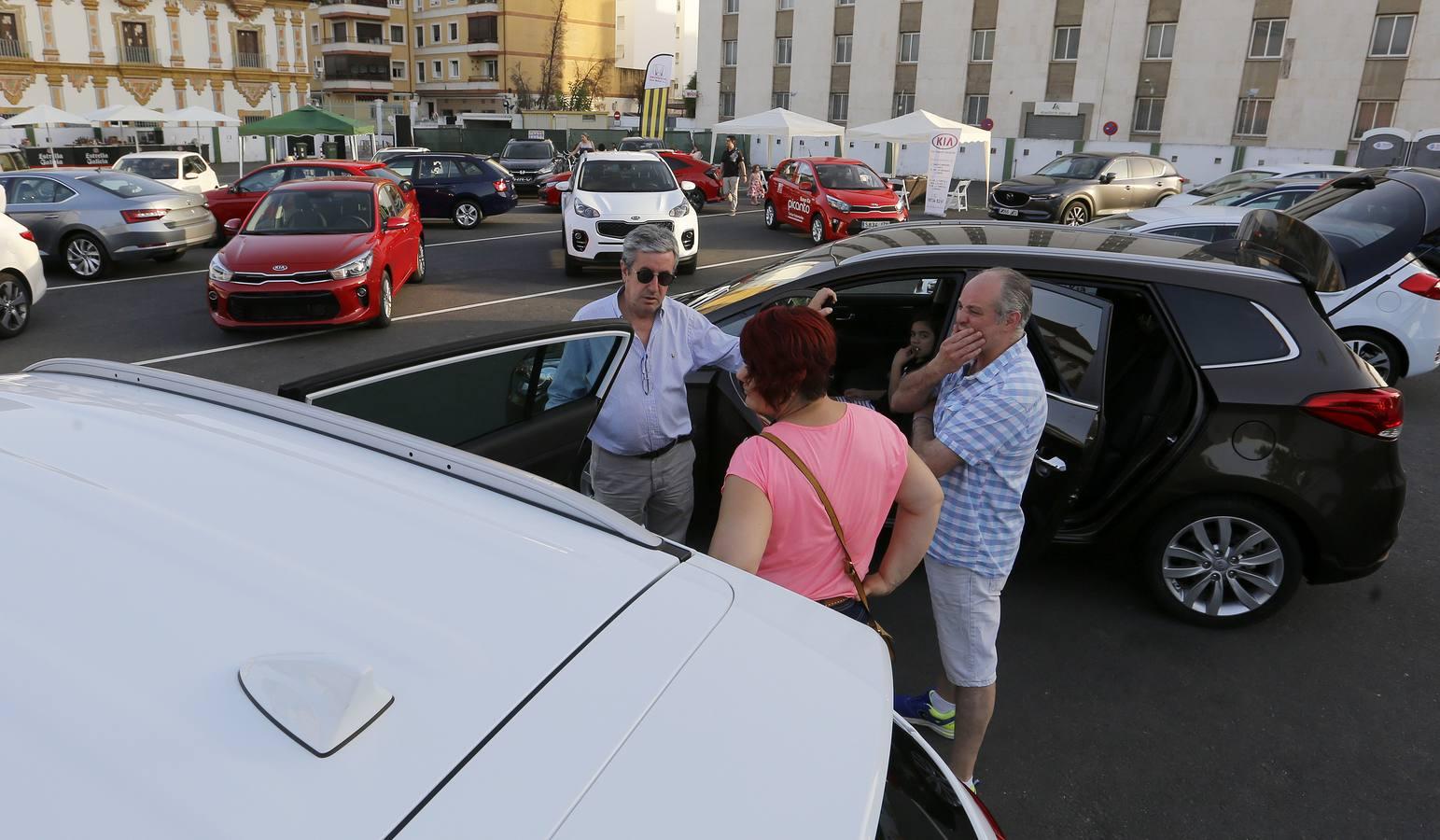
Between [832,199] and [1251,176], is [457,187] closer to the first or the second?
[832,199]

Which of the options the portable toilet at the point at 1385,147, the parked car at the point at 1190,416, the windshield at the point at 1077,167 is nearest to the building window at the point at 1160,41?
the portable toilet at the point at 1385,147

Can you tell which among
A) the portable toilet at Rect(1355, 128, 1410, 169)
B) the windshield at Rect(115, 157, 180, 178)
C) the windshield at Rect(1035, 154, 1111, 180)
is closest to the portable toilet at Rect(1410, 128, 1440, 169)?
the portable toilet at Rect(1355, 128, 1410, 169)

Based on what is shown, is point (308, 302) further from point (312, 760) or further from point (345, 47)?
point (345, 47)

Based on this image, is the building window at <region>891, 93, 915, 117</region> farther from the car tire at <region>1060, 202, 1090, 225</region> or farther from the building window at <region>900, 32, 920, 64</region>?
the car tire at <region>1060, 202, 1090, 225</region>

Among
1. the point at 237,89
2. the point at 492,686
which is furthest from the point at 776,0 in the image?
the point at 492,686

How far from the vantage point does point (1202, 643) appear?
3.99 metres

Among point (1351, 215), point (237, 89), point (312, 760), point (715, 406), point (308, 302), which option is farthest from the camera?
point (237, 89)

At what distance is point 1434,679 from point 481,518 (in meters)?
4.13

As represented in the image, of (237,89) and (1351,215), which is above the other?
(237,89)

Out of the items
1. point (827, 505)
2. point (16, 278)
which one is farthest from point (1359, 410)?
point (16, 278)

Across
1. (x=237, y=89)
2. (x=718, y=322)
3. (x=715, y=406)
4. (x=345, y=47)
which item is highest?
(x=345, y=47)

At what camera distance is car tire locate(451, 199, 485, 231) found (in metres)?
19.3

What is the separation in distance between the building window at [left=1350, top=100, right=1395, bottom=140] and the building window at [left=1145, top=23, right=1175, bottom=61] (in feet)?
23.9

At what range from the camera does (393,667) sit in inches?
44.2
